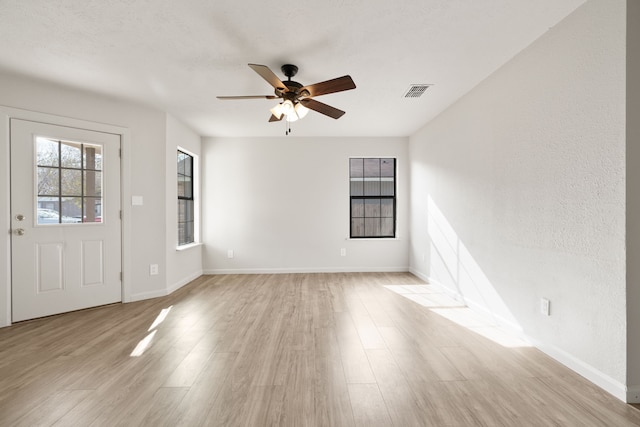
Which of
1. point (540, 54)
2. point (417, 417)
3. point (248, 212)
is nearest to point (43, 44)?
point (248, 212)

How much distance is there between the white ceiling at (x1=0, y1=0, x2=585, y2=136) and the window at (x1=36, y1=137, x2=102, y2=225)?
735 mm

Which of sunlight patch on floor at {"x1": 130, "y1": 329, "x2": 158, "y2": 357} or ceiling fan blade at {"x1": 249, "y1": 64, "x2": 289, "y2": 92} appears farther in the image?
sunlight patch on floor at {"x1": 130, "y1": 329, "x2": 158, "y2": 357}

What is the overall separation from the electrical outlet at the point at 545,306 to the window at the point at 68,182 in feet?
15.2

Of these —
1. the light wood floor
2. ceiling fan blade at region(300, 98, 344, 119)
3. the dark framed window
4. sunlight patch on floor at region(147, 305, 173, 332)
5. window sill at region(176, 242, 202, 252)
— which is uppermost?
ceiling fan blade at region(300, 98, 344, 119)

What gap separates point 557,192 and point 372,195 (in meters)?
3.49

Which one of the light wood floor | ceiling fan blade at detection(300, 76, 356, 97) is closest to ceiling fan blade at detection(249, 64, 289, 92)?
ceiling fan blade at detection(300, 76, 356, 97)

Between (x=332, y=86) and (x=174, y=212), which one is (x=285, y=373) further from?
(x=174, y=212)

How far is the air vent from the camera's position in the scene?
3227 mm

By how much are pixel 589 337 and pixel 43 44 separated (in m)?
4.66

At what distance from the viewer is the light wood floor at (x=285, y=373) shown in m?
1.61

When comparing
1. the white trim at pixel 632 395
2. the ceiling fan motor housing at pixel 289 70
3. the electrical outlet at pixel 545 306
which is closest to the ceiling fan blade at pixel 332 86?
the ceiling fan motor housing at pixel 289 70

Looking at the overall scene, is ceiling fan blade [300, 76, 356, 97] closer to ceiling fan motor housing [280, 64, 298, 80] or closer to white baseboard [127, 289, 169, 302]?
ceiling fan motor housing [280, 64, 298, 80]

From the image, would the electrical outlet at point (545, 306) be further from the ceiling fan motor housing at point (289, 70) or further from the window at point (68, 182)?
the window at point (68, 182)

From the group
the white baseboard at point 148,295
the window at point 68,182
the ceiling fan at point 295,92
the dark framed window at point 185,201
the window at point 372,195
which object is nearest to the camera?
the ceiling fan at point 295,92
